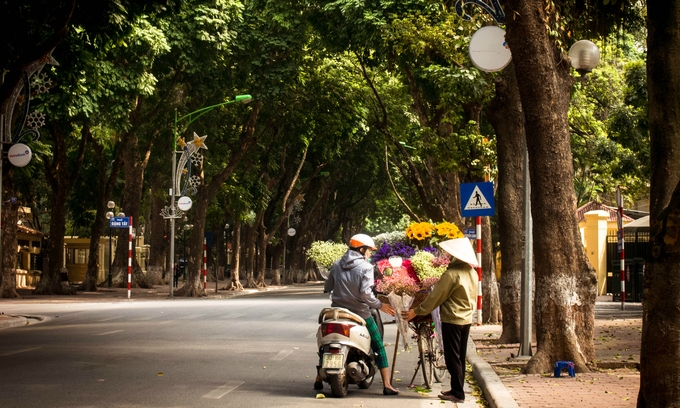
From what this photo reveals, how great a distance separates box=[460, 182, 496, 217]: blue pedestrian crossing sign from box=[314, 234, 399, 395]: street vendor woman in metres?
8.40

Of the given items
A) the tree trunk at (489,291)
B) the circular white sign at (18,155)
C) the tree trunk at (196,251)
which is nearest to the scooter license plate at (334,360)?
the tree trunk at (489,291)

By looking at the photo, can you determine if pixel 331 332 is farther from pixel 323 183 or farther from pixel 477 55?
pixel 323 183

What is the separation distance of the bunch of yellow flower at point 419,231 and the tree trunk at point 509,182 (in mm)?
4279

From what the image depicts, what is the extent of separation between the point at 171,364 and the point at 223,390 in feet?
8.65

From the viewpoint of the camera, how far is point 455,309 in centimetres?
969

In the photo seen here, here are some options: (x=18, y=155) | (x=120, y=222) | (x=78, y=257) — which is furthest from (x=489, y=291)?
(x=78, y=257)

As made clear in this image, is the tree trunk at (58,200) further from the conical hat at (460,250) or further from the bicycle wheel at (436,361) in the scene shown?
the conical hat at (460,250)

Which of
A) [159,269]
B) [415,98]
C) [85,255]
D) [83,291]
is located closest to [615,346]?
[415,98]

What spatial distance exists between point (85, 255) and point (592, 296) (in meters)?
51.6

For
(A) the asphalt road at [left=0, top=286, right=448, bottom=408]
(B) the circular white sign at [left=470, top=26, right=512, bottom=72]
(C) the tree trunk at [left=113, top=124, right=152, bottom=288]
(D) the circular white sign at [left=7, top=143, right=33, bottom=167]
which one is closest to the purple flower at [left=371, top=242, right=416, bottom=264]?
(A) the asphalt road at [left=0, top=286, right=448, bottom=408]

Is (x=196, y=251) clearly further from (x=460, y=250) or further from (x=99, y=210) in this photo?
(x=460, y=250)

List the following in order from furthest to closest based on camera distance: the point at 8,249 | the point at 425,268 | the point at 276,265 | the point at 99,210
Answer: the point at 276,265 → the point at 99,210 → the point at 8,249 → the point at 425,268

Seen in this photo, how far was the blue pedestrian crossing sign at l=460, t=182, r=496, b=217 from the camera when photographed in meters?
18.7

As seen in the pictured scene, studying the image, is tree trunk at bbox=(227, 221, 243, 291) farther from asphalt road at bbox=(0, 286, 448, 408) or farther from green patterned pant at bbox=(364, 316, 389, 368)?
green patterned pant at bbox=(364, 316, 389, 368)
